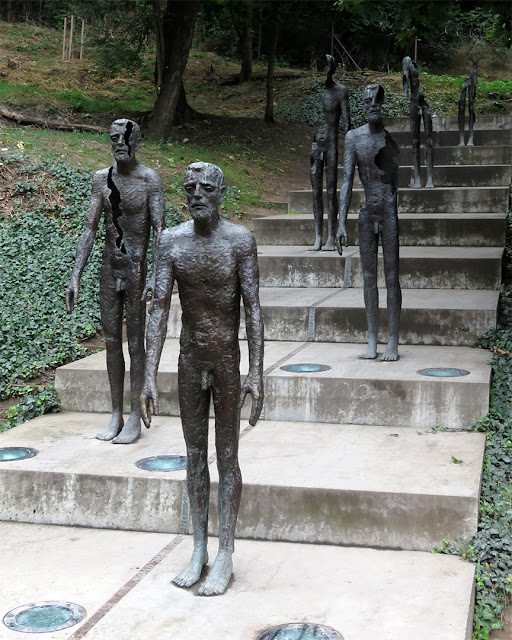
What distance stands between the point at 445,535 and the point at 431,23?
215 inches

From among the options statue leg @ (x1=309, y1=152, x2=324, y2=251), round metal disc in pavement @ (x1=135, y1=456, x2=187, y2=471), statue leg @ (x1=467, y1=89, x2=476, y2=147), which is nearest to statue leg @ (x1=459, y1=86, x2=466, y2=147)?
statue leg @ (x1=467, y1=89, x2=476, y2=147)

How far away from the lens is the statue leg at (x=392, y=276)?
7328 millimetres

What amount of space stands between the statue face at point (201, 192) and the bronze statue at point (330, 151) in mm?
6521

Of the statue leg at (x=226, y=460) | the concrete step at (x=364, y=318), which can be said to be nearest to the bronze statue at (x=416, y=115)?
the concrete step at (x=364, y=318)

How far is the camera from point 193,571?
438 cm

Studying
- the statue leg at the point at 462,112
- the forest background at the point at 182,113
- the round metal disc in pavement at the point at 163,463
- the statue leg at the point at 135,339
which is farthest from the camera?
the statue leg at the point at 462,112

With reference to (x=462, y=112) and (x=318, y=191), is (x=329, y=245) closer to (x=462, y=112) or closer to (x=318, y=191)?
(x=318, y=191)

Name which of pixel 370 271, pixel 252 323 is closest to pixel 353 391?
pixel 370 271

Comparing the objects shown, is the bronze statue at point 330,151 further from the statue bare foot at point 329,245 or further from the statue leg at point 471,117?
the statue leg at point 471,117

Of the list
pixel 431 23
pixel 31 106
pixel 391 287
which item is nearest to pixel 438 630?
pixel 391 287

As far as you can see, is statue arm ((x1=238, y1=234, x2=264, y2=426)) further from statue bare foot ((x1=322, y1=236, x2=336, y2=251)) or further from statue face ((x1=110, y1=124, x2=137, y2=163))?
statue bare foot ((x1=322, y1=236, x2=336, y2=251))

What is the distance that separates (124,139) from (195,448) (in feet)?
8.15

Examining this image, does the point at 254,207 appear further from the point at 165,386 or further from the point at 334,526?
the point at 334,526

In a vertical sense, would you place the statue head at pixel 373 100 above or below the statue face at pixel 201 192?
above
